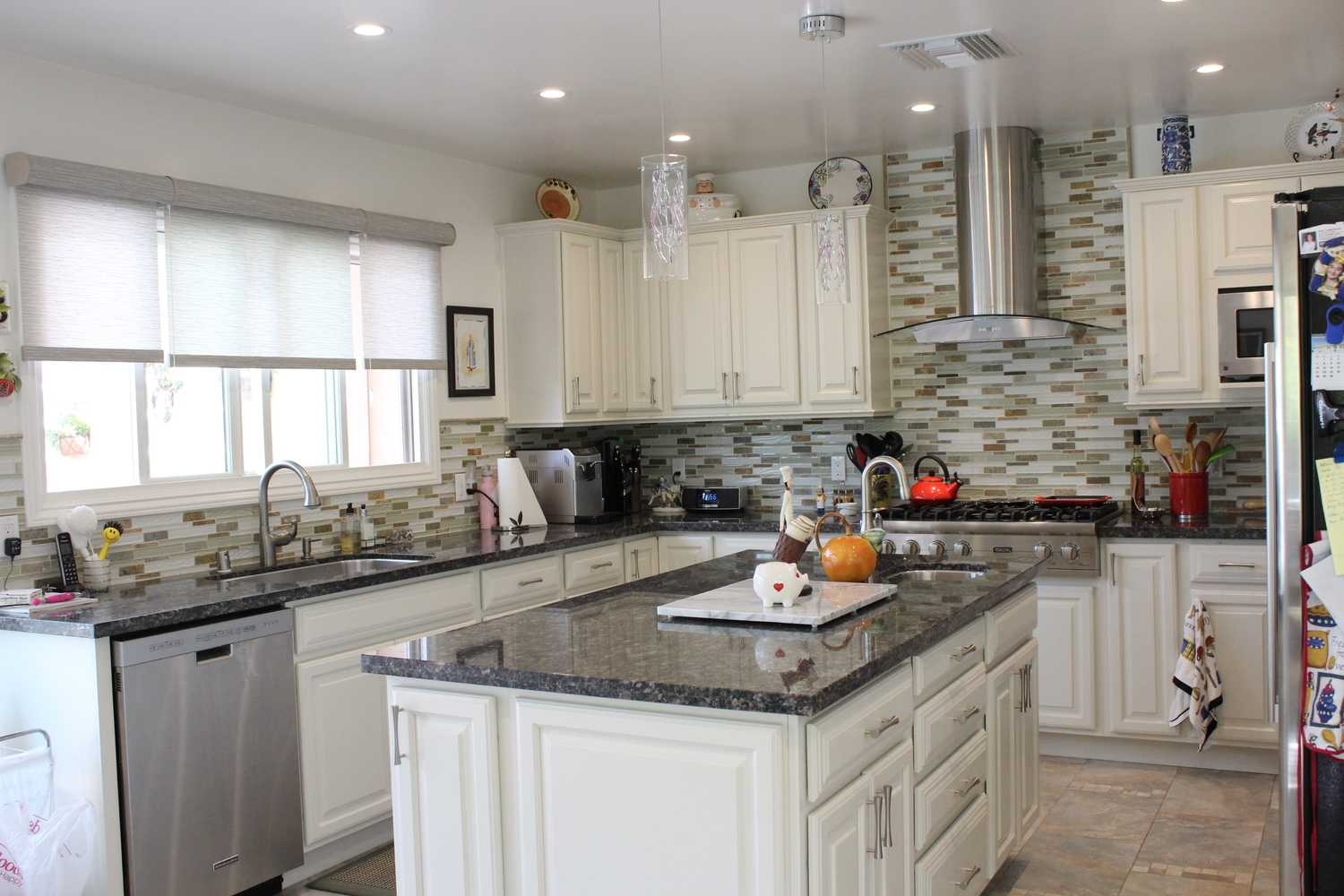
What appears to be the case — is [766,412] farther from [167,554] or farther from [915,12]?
[167,554]

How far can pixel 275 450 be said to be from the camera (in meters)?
4.39

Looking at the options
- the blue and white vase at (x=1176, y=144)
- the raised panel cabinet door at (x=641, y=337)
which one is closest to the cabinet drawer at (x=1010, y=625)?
the blue and white vase at (x=1176, y=144)

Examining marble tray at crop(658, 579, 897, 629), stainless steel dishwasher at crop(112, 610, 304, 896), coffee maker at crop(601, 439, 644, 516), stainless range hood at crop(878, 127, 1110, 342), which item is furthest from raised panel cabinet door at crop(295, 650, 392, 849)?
stainless range hood at crop(878, 127, 1110, 342)

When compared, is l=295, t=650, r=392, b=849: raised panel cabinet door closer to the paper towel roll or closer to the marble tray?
the marble tray

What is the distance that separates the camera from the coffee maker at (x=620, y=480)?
5.57 m

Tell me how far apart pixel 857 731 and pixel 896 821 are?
1.20 feet

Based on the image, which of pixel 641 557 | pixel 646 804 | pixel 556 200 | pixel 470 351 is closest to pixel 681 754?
pixel 646 804

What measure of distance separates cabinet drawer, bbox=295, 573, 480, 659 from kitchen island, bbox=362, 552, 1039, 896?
1.03m

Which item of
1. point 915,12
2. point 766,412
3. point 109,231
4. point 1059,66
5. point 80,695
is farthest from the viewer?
point 766,412

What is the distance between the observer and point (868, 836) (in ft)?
7.80

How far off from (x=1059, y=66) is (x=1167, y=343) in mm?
1268

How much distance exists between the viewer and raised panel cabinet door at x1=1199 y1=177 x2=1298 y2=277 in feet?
15.1

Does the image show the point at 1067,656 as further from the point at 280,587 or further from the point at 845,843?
the point at 280,587

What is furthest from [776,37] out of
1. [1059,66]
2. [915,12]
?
[1059,66]
